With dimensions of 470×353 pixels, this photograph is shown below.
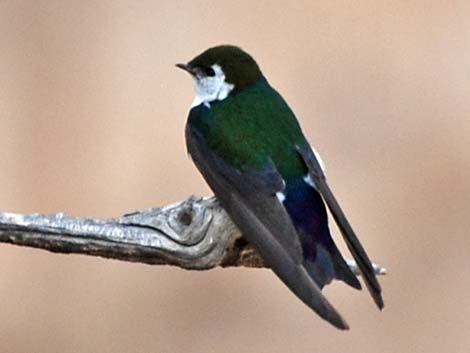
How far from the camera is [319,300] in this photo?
2.12 m

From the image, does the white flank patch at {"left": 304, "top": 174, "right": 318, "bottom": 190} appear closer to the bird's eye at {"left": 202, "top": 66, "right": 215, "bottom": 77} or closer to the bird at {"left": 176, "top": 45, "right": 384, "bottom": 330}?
the bird at {"left": 176, "top": 45, "right": 384, "bottom": 330}

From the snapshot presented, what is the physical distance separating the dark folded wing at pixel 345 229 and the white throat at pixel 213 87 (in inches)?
6.2

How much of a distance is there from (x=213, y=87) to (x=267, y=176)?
0.22 meters

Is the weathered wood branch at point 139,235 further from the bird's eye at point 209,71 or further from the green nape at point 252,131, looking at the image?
the bird's eye at point 209,71

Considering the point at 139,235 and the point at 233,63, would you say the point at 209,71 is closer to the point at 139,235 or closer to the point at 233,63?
the point at 233,63

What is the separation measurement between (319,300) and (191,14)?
1.55m

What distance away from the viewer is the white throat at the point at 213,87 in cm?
249

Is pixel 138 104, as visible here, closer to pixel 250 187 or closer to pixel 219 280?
pixel 219 280

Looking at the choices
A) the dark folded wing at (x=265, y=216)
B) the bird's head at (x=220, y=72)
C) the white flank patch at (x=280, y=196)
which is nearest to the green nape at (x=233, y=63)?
the bird's head at (x=220, y=72)

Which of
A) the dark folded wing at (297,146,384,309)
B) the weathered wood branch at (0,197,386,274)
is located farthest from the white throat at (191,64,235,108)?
the weathered wood branch at (0,197,386,274)

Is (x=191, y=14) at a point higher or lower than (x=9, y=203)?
higher

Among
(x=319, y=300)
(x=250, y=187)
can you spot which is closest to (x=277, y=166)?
(x=250, y=187)

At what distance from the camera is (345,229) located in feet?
7.58

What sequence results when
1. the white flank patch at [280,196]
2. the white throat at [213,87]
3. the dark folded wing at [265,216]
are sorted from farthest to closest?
the white throat at [213,87] → the white flank patch at [280,196] → the dark folded wing at [265,216]
